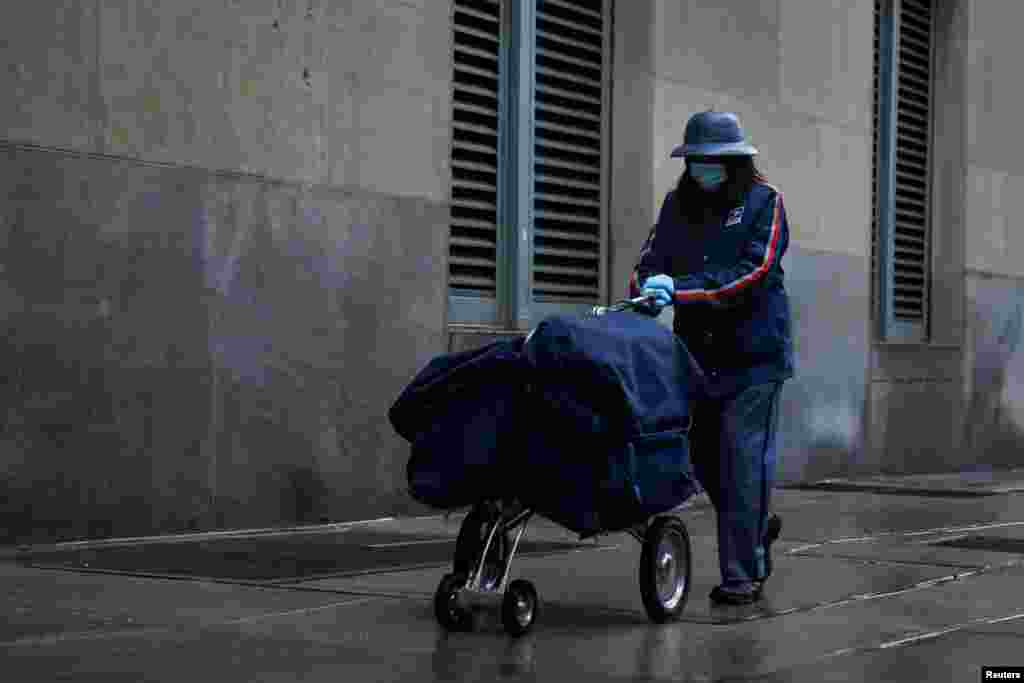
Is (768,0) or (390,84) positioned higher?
(768,0)

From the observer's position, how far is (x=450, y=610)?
6473mm

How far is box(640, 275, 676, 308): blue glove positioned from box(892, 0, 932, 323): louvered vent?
10.5 metres

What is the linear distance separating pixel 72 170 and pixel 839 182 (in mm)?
8066

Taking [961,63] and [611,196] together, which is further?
[961,63]

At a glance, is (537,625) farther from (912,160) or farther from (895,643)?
(912,160)

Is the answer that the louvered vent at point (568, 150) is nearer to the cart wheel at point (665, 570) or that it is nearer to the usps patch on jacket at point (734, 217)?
the usps patch on jacket at point (734, 217)

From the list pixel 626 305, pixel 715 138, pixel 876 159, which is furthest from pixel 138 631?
pixel 876 159

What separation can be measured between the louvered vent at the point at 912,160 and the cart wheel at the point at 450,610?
37.0 ft

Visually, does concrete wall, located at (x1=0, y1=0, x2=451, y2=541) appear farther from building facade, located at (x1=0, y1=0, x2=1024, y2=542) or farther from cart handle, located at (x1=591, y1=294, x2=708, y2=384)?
cart handle, located at (x1=591, y1=294, x2=708, y2=384)

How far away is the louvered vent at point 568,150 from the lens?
41.4 ft

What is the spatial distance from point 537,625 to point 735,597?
0.98m

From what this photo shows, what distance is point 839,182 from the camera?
1541 centimetres

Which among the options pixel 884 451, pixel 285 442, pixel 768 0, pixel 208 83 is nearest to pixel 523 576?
pixel 285 442

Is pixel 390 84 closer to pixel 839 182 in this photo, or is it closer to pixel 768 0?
pixel 768 0
